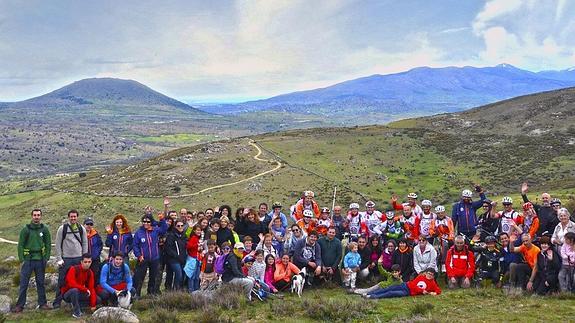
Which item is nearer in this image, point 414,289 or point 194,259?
point 414,289

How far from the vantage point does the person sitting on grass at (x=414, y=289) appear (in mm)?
12102

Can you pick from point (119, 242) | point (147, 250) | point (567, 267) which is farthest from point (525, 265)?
point (119, 242)

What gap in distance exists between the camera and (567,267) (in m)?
11.4

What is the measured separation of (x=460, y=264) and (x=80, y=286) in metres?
10.1

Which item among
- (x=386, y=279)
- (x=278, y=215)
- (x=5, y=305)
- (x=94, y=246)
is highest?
(x=278, y=215)

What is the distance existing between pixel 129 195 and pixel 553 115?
68396 mm

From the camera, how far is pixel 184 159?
72125 millimetres

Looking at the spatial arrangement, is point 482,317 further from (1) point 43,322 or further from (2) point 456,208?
(1) point 43,322

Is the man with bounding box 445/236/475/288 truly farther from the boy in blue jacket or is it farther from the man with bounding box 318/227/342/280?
the boy in blue jacket

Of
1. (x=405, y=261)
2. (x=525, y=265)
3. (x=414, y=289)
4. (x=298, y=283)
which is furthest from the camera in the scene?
(x=405, y=261)

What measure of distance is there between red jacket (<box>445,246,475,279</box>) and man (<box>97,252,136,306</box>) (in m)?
8.76

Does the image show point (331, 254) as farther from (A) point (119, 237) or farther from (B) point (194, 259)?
(A) point (119, 237)

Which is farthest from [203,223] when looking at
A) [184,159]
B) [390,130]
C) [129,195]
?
[390,130]

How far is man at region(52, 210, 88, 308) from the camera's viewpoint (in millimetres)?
11875
